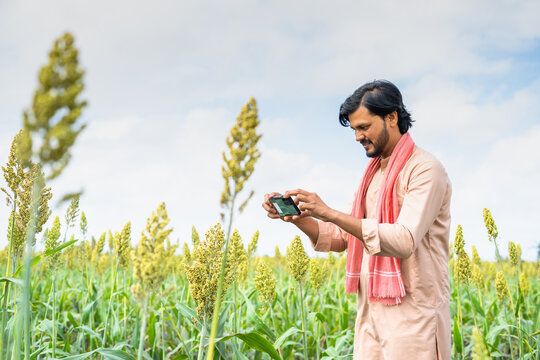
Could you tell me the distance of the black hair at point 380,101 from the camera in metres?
2.94

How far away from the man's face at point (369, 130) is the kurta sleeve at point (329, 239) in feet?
2.13

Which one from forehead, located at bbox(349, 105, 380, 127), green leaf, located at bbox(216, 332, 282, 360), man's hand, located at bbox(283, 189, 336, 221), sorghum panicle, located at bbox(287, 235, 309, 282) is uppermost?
forehead, located at bbox(349, 105, 380, 127)

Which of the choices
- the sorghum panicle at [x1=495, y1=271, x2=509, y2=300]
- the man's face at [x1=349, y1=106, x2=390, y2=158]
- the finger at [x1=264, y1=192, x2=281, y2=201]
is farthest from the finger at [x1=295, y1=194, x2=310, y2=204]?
the sorghum panicle at [x1=495, y1=271, x2=509, y2=300]

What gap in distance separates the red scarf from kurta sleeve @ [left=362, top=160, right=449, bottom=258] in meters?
0.12

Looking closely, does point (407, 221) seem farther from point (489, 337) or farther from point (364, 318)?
point (489, 337)

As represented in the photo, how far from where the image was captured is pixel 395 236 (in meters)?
2.46

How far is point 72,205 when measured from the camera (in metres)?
4.13

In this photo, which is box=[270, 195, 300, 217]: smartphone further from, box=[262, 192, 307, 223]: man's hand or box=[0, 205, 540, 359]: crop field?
box=[0, 205, 540, 359]: crop field

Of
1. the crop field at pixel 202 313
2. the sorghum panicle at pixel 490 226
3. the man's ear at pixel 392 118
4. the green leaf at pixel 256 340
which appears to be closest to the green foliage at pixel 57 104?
the crop field at pixel 202 313

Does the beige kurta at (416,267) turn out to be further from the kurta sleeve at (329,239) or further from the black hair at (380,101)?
the kurta sleeve at (329,239)

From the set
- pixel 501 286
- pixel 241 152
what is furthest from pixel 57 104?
pixel 501 286

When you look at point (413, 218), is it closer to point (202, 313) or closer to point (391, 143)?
point (391, 143)

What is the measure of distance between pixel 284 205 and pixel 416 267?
89 cm

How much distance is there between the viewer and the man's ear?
3021mm
